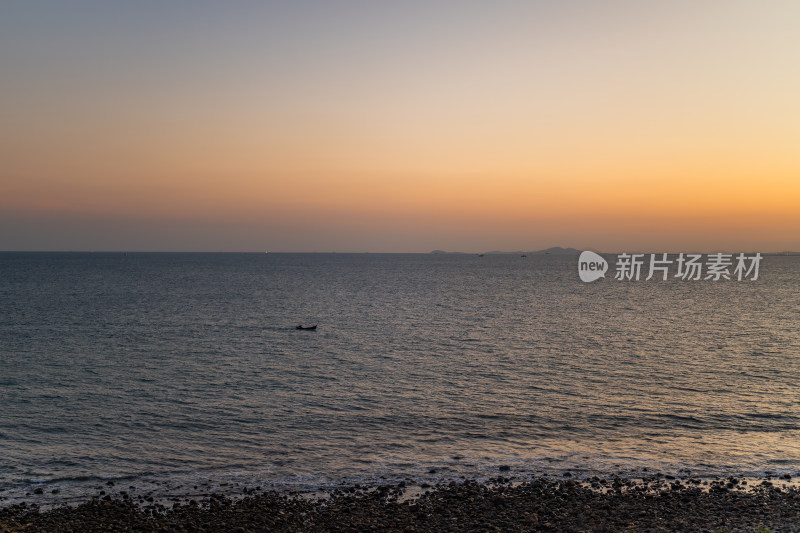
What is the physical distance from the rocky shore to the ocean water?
1516mm

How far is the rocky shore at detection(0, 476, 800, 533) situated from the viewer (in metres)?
19.7

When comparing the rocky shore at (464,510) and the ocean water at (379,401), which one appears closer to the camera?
the rocky shore at (464,510)

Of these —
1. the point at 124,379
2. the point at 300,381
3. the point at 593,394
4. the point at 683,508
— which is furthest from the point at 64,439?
the point at 593,394

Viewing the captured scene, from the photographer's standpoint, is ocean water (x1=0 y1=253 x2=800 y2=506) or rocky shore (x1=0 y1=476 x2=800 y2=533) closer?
rocky shore (x1=0 y1=476 x2=800 y2=533)

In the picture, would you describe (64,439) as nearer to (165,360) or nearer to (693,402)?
(165,360)

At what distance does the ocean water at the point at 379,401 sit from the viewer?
25719 mm

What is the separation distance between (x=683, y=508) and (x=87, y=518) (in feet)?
69.9

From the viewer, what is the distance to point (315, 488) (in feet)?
76.6

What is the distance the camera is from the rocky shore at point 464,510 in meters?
19.7

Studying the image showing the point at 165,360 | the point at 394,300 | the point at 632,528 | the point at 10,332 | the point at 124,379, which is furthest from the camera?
the point at 394,300

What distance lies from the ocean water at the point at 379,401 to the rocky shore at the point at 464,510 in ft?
4.97

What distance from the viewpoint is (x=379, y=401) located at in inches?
1465

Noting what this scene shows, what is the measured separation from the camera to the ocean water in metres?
25.7

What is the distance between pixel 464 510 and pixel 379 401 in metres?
16.7
